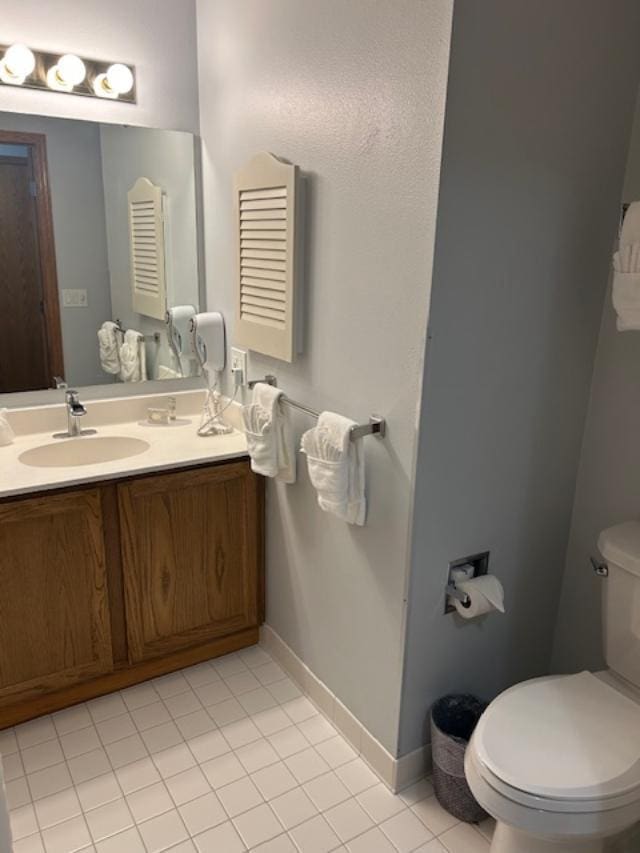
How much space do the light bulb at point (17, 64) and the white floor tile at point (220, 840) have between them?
229 centimetres

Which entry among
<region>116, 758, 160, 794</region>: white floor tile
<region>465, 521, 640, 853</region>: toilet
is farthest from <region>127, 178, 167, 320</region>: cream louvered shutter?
<region>465, 521, 640, 853</region>: toilet

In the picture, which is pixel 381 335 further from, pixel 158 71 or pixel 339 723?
pixel 158 71

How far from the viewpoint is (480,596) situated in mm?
1596

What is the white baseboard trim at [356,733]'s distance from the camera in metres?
1.73

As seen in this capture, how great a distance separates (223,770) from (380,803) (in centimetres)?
46

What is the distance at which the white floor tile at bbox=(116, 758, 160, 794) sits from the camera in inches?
68.5

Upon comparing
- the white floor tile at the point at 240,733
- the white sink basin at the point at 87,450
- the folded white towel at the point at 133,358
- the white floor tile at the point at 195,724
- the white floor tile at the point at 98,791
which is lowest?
the white floor tile at the point at 98,791

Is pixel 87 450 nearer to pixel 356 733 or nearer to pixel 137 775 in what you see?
pixel 137 775

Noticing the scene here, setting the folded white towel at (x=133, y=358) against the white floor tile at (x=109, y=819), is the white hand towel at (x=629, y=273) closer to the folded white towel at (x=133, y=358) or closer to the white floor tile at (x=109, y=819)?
the folded white towel at (x=133, y=358)

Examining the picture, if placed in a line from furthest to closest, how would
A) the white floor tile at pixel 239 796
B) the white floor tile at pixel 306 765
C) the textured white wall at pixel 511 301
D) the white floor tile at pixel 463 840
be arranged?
1. the white floor tile at pixel 306 765
2. the white floor tile at pixel 239 796
3. the white floor tile at pixel 463 840
4. the textured white wall at pixel 511 301

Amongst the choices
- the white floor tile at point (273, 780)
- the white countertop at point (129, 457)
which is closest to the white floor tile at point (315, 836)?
the white floor tile at point (273, 780)

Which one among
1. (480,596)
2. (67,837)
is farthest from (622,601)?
(67,837)

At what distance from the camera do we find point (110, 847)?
1.55 metres

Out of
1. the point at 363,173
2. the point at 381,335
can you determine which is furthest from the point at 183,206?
the point at 381,335
